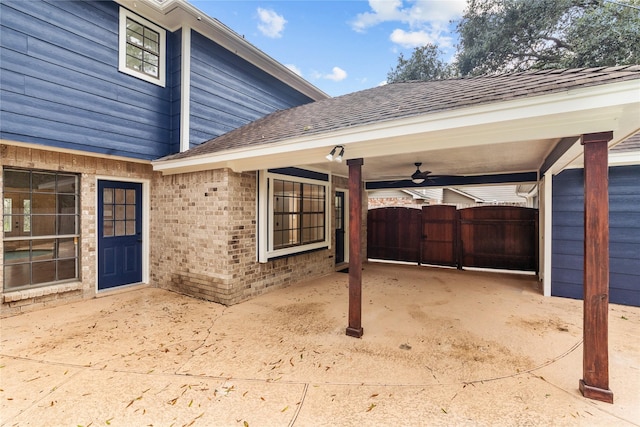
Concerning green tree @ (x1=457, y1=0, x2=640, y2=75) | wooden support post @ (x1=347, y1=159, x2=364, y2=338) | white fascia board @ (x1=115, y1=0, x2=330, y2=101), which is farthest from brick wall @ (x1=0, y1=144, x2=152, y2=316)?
green tree @ (x1=457, y1=0, x2=640, y2=75)

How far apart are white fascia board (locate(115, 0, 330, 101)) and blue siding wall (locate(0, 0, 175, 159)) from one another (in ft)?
1.82

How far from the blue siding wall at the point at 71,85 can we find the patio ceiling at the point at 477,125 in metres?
1.20

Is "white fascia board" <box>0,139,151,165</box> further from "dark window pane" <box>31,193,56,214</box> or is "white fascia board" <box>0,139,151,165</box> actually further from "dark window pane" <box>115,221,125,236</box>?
"dark window pane" <box>115,221,125,236</box>

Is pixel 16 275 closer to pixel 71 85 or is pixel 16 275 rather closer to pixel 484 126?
pixel 71 85

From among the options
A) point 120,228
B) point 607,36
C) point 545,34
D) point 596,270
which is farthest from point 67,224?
point 545,34

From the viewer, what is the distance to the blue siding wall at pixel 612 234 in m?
4.93

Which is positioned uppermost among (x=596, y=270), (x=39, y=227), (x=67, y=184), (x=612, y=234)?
(x=67, y=184)

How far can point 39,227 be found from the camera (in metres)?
4.86

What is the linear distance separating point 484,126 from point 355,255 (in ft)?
6.58

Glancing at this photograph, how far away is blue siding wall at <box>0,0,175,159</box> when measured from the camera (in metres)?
4.11

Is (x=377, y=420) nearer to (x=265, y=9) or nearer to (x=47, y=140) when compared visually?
(x=47, y=140)

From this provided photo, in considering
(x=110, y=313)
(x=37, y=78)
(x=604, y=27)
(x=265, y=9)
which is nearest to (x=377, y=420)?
(x=110, y=313)

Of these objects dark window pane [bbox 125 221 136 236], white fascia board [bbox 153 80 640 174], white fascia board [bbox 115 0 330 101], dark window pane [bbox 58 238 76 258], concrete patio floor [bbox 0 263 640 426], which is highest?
white fascia board [bbox 115 0 330 101]

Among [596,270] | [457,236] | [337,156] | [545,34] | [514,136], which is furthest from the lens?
[545,34]
